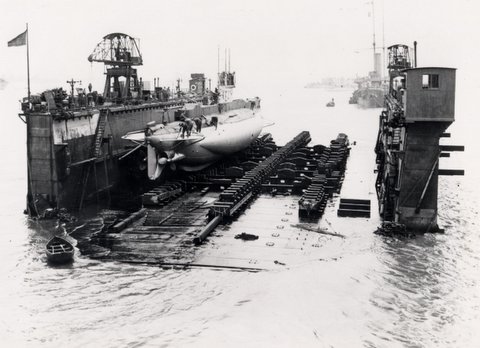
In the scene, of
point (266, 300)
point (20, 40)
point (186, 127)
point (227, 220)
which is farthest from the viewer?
point (186, 127)

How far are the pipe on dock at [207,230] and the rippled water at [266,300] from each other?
275cm

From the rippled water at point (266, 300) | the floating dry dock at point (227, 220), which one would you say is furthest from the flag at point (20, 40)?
the rippled water at point (266, 300)

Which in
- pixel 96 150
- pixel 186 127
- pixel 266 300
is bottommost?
pixel 266 300

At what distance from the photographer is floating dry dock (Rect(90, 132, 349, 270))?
21875 millimetres

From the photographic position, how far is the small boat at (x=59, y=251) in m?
21.5

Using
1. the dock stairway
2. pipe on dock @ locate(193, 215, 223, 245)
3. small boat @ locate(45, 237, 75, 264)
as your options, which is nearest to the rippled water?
small boat @ locate(45, 237, 75, 264)

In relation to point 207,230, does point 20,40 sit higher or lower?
higher

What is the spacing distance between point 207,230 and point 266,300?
6.48 meters

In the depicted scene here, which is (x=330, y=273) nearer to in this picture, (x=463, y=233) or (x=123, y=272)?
(x=123, y=272)

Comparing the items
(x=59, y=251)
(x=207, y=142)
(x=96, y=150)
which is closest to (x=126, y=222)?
(x=59, y=251)

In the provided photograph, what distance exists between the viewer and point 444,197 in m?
35.7

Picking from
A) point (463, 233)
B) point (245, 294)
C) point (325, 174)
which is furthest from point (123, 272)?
point (325, 174)

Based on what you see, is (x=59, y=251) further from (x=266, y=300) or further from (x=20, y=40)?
(x=20, y=40)

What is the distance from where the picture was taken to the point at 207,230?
2400 cm
